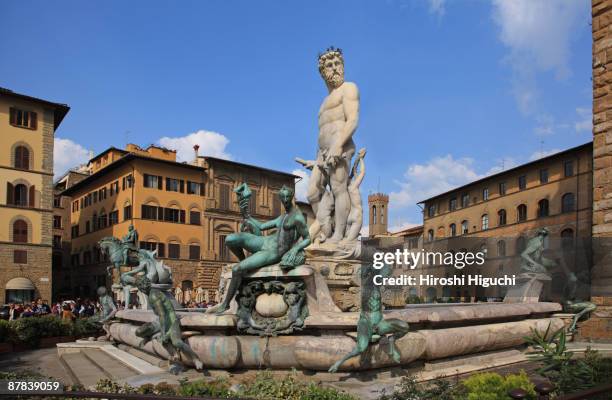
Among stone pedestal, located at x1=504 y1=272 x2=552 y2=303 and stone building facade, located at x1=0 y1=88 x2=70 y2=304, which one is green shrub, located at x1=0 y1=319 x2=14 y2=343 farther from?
stone building facade, located at x1=0 y1=88 x2=70 y2=304

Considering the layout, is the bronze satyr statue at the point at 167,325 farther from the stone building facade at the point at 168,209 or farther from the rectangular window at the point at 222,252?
the rectangular window at the point at 222,252

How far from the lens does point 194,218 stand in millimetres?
51250

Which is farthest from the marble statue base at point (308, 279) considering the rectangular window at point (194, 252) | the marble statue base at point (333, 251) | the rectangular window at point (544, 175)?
the rectangular window at point (544, 175)

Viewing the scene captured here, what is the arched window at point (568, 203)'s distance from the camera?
45906 mm

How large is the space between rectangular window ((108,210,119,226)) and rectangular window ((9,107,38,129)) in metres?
10.8

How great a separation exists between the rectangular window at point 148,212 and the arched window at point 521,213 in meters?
32.2

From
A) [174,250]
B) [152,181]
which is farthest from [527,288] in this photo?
[152,181]

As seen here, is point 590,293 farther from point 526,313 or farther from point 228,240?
point 228,240

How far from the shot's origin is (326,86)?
1049 centimetres

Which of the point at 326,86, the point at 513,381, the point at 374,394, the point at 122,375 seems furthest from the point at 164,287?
the point at 513,381

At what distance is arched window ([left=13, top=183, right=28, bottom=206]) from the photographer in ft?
135

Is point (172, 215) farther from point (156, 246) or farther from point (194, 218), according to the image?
point (156, 246)

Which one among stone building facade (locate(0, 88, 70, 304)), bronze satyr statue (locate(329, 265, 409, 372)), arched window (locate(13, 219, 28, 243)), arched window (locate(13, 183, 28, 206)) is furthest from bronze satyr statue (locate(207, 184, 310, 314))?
arched window (locate(13, 183, 28, 206))

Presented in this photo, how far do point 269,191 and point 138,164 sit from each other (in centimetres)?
1397
